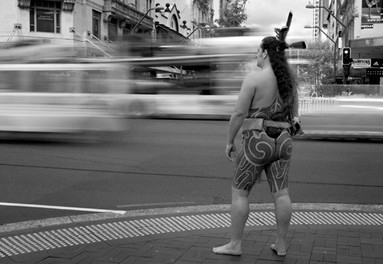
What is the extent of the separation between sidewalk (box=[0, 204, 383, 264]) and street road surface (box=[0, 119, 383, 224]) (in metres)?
0.85

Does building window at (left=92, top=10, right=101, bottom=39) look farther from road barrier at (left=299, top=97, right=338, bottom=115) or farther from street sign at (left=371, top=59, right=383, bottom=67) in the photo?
road barrier at (left=299, top=97, right=338, bottom=115)

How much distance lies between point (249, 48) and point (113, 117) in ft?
27.5

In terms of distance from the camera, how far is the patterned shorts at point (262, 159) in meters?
4.42

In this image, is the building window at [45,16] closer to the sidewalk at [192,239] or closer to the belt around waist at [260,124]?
the sidewalk at [192,239]

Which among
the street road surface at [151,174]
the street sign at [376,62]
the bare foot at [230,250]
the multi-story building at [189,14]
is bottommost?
the street road surface at [151,174]

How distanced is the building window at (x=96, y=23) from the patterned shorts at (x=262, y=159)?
4013cm

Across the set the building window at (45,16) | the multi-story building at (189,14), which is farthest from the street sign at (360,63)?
the multi-story building at (189,14)

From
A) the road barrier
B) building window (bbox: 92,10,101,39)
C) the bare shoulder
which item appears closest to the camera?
the bare shoulder

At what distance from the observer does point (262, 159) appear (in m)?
4.43

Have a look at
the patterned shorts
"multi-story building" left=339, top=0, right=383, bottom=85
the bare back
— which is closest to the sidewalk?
the patterned shorts

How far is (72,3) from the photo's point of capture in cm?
3881

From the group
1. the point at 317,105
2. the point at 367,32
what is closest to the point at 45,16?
the point at 367,32

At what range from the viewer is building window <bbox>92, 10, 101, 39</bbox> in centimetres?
4296

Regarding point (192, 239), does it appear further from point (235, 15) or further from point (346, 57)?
point (235, 15)
